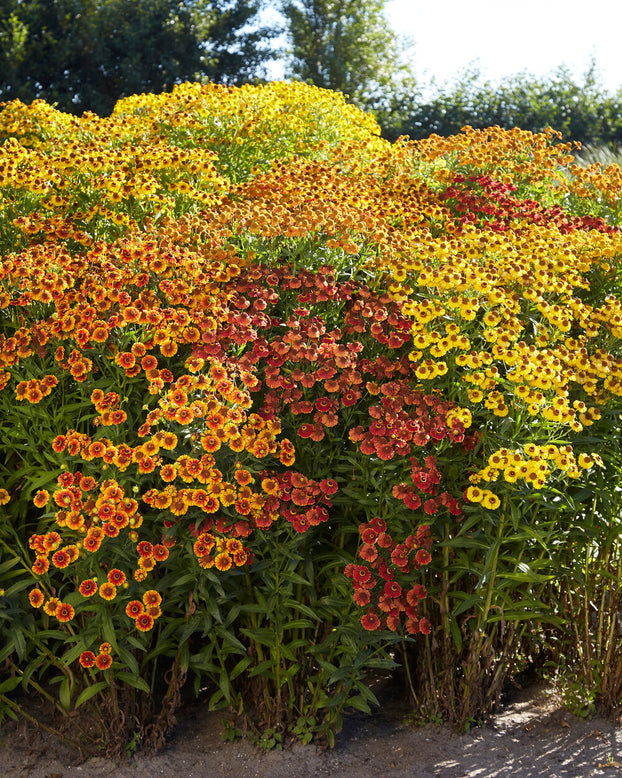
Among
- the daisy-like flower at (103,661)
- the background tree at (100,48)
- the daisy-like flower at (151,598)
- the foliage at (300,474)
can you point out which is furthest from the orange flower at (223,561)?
the background tree at (100,48)

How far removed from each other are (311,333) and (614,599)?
4.94 ft

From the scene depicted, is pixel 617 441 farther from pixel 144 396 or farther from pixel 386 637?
pixel 144 396

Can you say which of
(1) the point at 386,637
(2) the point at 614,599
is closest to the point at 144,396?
(1) the point at 386,637

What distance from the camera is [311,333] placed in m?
2.88

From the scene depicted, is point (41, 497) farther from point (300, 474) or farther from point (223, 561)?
point (300, 474)

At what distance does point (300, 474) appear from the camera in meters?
2.68

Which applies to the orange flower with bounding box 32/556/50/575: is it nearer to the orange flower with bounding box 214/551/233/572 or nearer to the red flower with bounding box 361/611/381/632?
the orange flower with bounding box 214/551/233/572

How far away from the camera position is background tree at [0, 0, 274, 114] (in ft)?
53.7

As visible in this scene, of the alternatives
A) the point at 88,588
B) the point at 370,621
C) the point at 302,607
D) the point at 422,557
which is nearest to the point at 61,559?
the point at 88,588

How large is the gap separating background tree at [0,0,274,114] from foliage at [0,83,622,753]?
1434 centimetres

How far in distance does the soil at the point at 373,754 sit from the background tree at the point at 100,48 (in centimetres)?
1521

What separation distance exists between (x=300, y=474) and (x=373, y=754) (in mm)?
1088

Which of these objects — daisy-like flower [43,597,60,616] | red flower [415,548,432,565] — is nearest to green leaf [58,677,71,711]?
daisy-like flower [43,597,60,616]

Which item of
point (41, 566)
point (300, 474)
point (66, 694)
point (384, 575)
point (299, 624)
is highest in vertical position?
point (300, 474)
